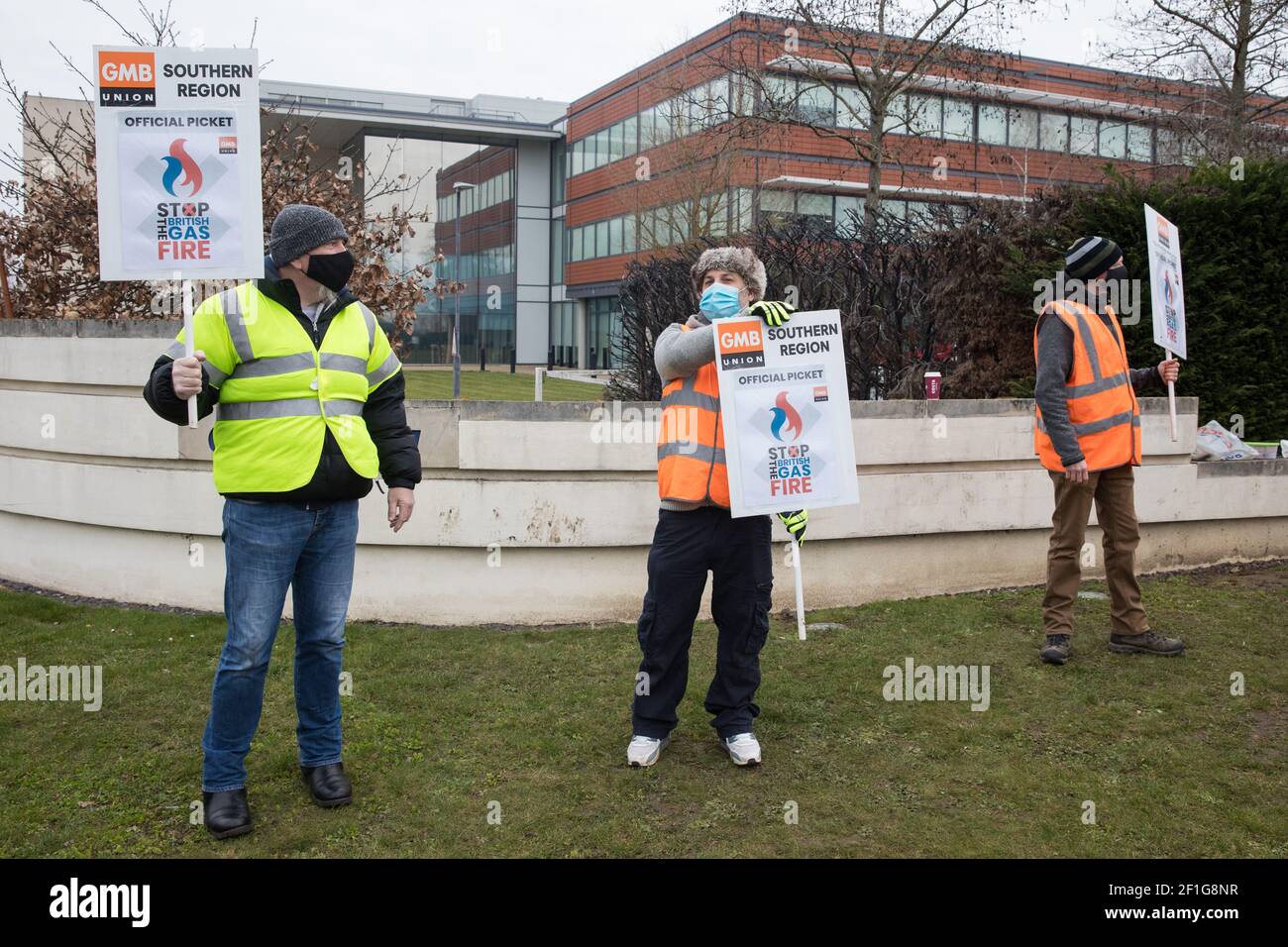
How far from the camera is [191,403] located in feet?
12.2

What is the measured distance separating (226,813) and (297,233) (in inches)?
82.1

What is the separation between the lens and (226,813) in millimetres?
3881

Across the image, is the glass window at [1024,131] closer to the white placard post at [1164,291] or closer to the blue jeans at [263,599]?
the white placard post at [1164,291]

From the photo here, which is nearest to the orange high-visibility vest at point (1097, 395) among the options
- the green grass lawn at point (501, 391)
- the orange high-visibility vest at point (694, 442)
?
the orange high-visibility vest at point (694, 442)

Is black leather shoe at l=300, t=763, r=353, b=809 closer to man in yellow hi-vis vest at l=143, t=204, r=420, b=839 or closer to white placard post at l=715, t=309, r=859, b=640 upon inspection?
man in yellow hi-vis vest at l=143, t=204, r=420, b=839

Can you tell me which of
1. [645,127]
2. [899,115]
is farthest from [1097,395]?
[645,127]

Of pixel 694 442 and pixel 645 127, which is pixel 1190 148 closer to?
pixel 645 127

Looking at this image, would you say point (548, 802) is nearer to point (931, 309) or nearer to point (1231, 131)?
point (931, 309)

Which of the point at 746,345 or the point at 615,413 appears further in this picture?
the point at 615,413

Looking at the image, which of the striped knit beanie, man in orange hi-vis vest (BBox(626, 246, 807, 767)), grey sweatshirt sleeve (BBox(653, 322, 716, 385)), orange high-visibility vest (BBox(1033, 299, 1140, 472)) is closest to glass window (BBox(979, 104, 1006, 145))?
the striped knit beanie

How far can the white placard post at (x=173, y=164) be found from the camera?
158 inches

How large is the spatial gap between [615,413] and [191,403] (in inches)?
130

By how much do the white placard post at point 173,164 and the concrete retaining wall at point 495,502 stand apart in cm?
255

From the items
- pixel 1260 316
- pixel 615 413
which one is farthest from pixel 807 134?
pixel 615 413
